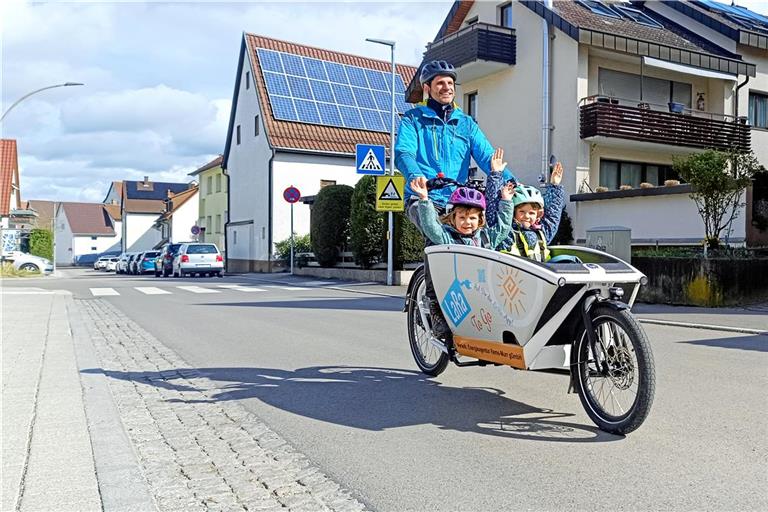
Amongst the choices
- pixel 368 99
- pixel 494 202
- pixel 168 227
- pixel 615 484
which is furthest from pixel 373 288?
pixel 168 227

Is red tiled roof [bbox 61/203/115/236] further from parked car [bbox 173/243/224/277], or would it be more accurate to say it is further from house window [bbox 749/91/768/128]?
house window [bbox 749/91/768/128]

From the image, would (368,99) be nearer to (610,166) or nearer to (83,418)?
(610,166)

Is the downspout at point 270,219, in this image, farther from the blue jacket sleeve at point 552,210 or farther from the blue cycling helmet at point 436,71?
the blue jacket sleeve at point 552,210

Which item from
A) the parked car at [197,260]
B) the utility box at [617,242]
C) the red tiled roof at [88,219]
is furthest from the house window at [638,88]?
the red tiled roof at [88,219]

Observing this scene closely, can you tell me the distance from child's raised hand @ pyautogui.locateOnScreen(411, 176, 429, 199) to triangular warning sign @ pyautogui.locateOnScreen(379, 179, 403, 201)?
1485 cm

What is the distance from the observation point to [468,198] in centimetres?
524

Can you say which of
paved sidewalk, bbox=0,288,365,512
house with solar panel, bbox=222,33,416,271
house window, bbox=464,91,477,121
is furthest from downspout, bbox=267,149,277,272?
paved sidewalk, bbox=0,288,365,512

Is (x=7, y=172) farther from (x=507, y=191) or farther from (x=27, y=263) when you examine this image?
(x=507, y=191)

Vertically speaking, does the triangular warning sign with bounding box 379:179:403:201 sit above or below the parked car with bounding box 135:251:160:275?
above

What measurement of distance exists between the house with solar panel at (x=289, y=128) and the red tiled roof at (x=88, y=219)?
206 ft

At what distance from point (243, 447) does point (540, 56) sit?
2205 centimetres

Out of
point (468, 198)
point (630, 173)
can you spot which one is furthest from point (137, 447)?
point (630, 173)

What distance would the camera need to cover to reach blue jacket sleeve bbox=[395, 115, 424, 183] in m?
5.51

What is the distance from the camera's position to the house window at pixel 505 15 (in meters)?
26.3
